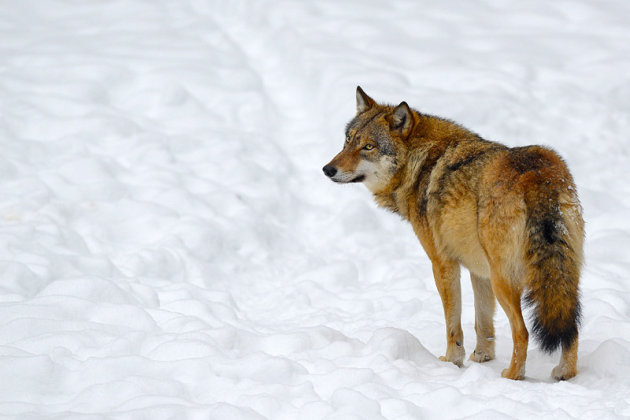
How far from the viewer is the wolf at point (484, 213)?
163 inches

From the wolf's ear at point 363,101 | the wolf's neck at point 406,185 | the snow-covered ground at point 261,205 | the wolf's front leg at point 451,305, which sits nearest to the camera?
the snow-covered ground at point 261,205

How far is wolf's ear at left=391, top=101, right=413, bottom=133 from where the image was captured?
5.29 m

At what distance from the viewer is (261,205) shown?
7949mm

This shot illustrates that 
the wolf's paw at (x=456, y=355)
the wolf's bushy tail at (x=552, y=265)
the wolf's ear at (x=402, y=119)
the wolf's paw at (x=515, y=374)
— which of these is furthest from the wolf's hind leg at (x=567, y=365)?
the wolf's ear at (x=402, y=119)

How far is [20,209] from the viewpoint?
6.75 meters

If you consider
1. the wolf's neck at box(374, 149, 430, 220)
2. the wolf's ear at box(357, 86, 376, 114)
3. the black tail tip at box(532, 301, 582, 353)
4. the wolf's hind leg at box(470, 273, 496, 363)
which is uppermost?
the wolf's ear at box(357, 86, 376, 114)

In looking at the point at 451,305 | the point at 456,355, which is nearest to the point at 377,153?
the point at 451,305

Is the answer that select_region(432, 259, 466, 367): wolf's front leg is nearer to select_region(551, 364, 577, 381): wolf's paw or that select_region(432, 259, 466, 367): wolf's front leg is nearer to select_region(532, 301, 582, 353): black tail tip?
select_region(551, 364, 577, 381): wolf's paw

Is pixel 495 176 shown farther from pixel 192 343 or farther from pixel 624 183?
pixel 624 183

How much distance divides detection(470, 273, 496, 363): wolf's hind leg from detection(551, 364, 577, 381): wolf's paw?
836 mm

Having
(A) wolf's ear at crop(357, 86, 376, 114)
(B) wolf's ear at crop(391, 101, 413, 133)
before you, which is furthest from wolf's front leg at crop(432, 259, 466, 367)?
(A) wolf's ear at crop(357, 86, 376, 114)

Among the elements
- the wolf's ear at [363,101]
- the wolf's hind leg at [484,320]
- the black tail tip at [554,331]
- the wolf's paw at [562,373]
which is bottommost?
the wolf's hind leg at [484,320]

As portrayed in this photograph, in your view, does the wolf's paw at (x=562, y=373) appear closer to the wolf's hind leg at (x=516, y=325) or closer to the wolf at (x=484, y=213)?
the wolf at (x=484, y=213)

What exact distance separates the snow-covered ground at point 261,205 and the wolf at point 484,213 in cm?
35
